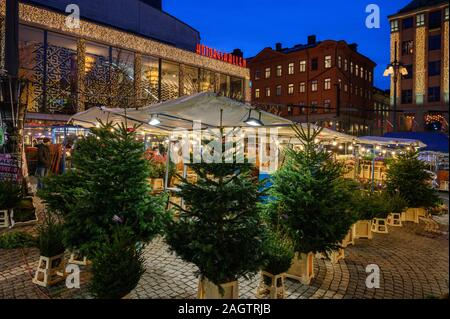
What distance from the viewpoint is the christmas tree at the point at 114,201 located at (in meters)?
5.22

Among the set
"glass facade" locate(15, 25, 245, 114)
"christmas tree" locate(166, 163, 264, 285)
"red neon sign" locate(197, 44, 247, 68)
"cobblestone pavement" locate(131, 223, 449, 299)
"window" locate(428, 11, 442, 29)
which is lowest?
"cobblestone pavement" locate(131, 223, 449, 299)

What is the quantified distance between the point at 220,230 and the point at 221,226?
0.19 ft

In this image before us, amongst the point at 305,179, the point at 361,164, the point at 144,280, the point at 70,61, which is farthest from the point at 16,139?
the point at 361,164

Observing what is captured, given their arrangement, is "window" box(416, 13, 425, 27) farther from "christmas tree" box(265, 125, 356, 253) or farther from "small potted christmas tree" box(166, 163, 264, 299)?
"small potted christmas tree" box(166, 163, 264, 299)

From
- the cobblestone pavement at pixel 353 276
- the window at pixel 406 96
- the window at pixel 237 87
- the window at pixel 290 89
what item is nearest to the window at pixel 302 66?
the window at pixel 290 89

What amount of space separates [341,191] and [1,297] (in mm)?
5896

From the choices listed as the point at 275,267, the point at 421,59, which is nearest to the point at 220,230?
the point at 275,267

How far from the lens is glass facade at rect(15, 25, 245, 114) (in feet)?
65.8

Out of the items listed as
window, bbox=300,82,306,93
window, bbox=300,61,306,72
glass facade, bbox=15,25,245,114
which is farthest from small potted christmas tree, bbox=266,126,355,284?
window, bbox=300,61,306,72

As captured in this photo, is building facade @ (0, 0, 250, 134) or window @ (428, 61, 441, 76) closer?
building facade @ (0, 0, 250, 134)

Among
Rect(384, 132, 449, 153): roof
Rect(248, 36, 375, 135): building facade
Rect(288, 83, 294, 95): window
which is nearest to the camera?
Rect(384, 132, 449, 153): roof

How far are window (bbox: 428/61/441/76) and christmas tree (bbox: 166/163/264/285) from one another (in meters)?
46.6

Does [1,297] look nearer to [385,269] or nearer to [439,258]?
[385,269]
